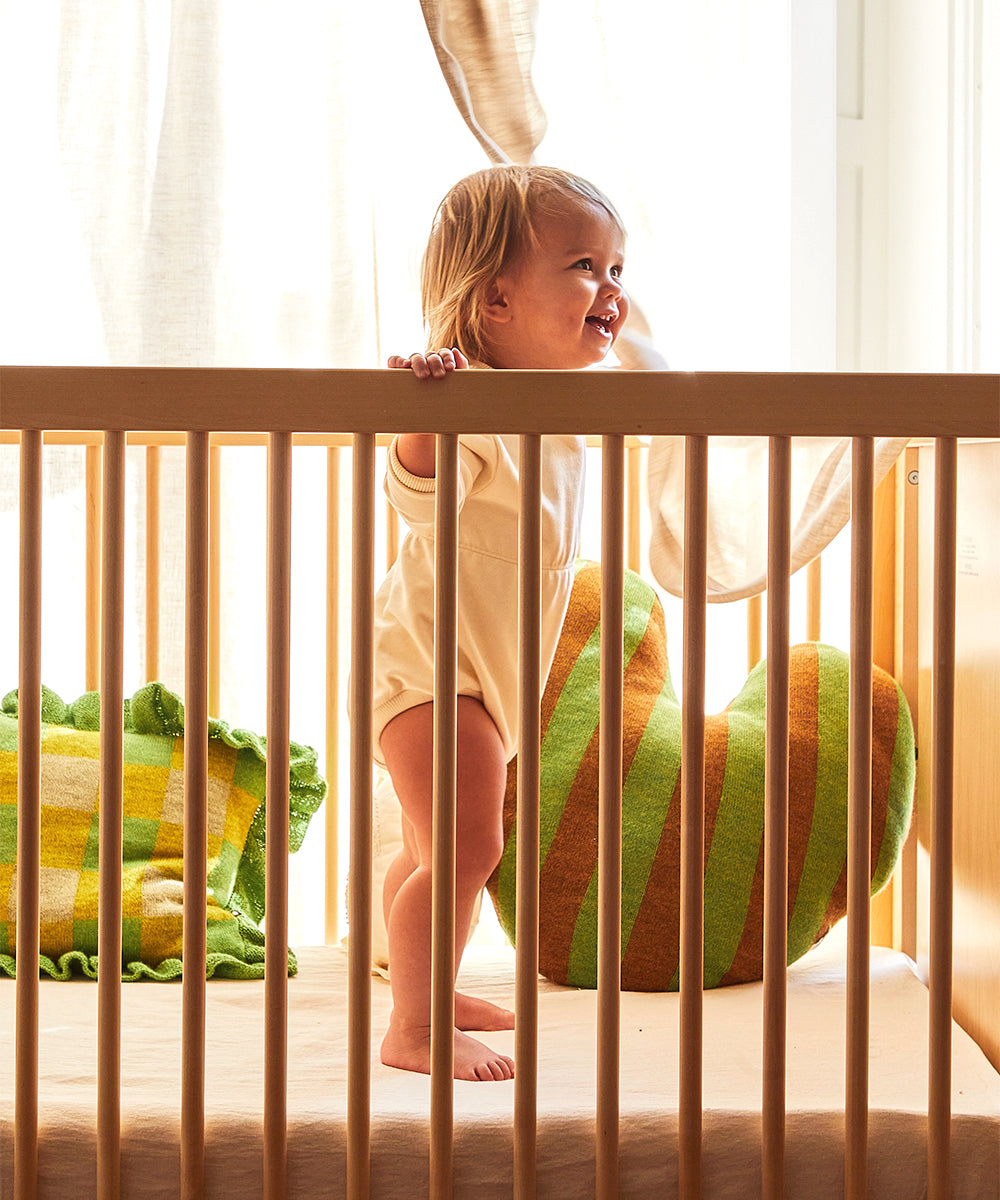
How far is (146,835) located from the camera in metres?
1.15

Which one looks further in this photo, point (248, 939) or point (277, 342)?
point (277, 342)

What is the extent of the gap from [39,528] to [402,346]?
0.66 meters

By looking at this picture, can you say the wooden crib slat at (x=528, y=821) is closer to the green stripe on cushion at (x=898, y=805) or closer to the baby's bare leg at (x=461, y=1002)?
the baby's bare leg at (x=461, y=1002)

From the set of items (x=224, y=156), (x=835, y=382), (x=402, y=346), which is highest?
(x=224, y=156)

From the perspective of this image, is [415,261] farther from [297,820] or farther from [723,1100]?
[723,1100]

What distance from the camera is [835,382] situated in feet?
2.47

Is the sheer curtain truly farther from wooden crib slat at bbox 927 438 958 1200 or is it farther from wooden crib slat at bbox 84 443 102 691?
wooden crib slat at bbox 927 438 958 1200

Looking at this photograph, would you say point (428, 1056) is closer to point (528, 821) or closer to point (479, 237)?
point (528, 821)

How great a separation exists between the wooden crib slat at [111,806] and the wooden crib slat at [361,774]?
0.49ft

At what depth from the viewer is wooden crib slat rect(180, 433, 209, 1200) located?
0.74 metres

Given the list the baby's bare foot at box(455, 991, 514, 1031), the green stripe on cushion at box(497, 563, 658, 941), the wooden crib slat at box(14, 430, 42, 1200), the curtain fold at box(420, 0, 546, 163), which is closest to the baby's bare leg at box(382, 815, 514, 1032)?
the baby's bare foot at box(455, 991, 514, 1031)

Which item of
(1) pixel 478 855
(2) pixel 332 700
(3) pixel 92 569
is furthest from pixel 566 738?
(3) pixel 92 569

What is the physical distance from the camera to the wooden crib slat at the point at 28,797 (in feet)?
2.43

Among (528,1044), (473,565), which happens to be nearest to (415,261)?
(473,565)
